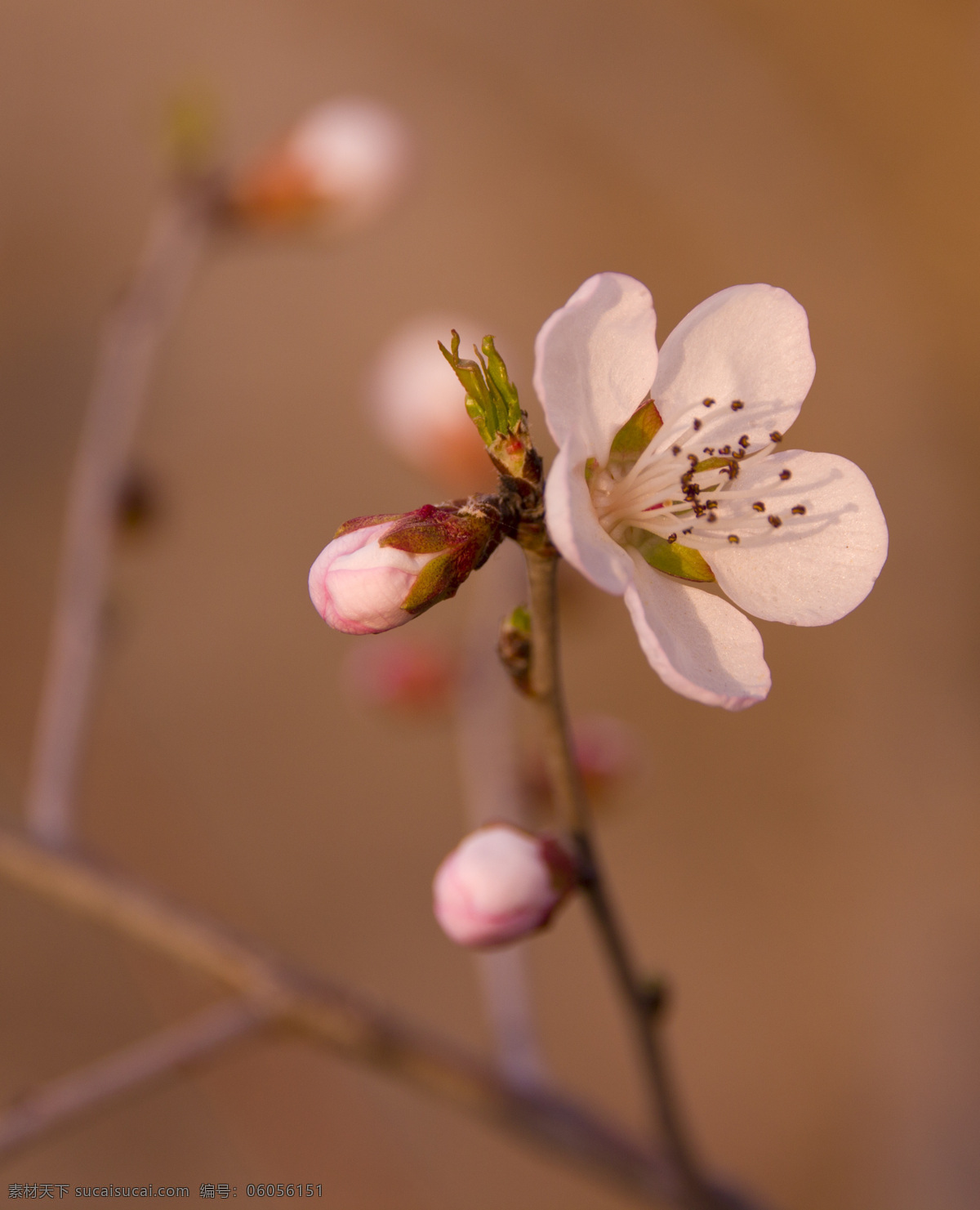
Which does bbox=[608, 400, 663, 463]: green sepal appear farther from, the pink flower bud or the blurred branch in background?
the blurred branch in background

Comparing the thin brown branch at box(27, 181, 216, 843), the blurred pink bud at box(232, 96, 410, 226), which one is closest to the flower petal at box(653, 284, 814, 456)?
the thin brown branch at box(27, 181, 216, 843)

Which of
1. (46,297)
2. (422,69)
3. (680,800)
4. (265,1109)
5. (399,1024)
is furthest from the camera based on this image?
(422,69)

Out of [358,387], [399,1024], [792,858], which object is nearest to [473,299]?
[358,387]

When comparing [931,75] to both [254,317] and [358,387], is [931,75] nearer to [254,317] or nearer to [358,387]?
[358,387]

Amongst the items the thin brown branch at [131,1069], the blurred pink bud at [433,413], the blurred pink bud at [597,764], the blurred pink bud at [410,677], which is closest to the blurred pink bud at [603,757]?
the blurred pink bud at [597,764]

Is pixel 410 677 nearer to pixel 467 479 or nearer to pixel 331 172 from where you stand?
pixel 467 479

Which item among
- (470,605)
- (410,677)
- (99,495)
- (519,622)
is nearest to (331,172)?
(99,495)
